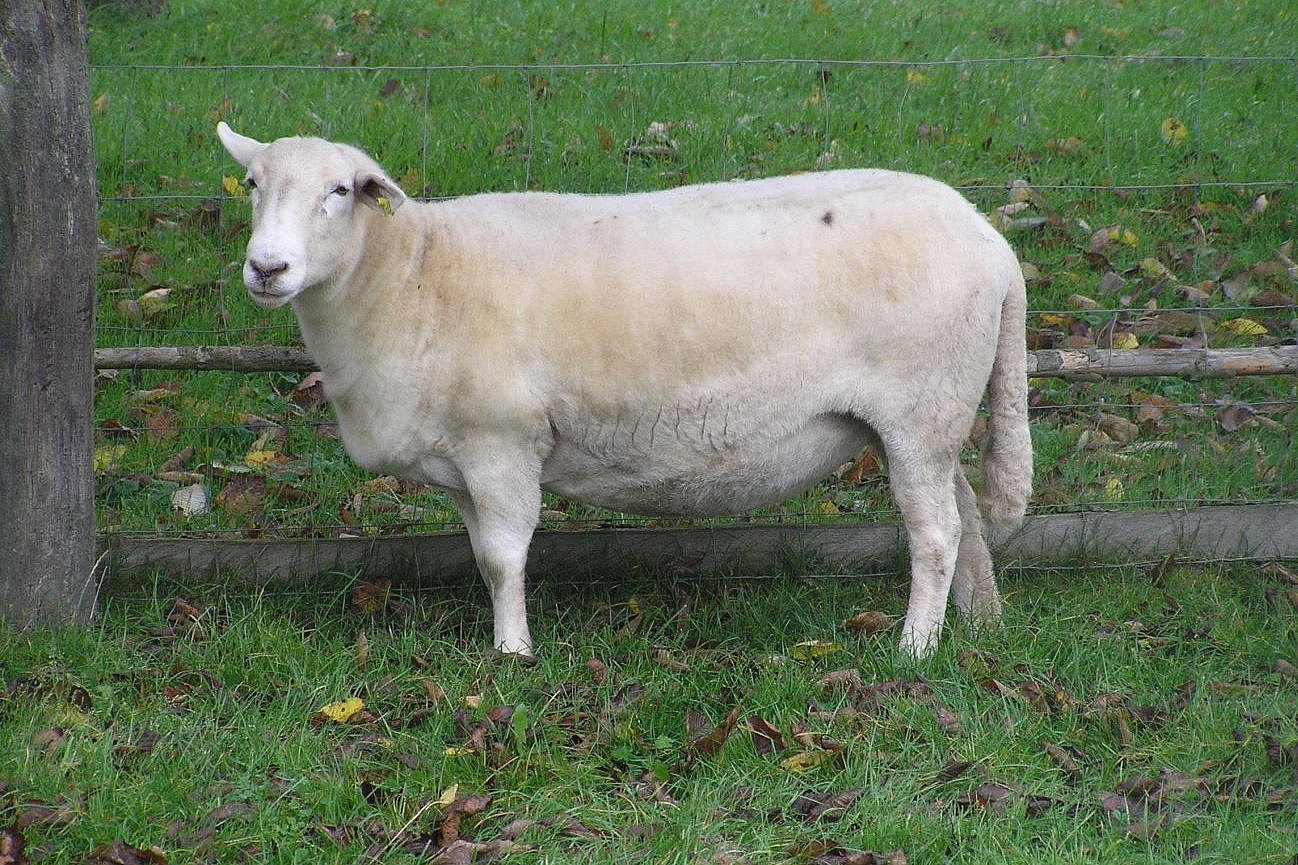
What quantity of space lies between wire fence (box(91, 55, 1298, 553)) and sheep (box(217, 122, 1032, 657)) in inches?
39.4

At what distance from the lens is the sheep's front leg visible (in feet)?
14.8

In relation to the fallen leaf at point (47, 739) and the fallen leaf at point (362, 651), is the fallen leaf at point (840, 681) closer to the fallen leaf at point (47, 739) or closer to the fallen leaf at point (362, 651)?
the fallen leaf at point (362, 651)

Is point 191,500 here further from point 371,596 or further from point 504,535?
point 504,535

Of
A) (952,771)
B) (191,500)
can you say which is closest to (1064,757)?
(952,771)

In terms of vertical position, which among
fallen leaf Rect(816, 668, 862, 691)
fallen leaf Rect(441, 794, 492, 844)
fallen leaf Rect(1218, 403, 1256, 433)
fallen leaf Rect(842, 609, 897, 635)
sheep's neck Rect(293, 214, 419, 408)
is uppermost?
sheep's neck Rect(293, 214, 419, 408)

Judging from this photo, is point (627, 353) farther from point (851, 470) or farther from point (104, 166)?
point (104, 166)

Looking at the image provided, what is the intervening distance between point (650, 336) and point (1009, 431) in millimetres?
1340

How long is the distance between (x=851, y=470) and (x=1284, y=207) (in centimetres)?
320

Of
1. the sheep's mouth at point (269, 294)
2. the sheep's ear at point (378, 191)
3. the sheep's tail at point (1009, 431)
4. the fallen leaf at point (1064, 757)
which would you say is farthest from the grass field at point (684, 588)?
the sheep's ear at point (378, 191)

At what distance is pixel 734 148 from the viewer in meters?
7.30

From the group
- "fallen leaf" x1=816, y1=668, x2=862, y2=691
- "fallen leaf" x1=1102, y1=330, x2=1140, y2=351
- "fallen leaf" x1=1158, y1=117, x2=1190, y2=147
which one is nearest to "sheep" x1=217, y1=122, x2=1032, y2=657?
"fallen leaf" x1=816, y1=668, x2=862, y2=691

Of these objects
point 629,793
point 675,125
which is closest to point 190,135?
point 675,125

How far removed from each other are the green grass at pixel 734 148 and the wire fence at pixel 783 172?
2 centimetres

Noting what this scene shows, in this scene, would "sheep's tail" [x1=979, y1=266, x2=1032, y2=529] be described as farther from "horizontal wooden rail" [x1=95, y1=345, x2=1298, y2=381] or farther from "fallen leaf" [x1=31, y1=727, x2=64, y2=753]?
"fallen leaf" [x1=31, y1=727, x2=64, y2=753]
